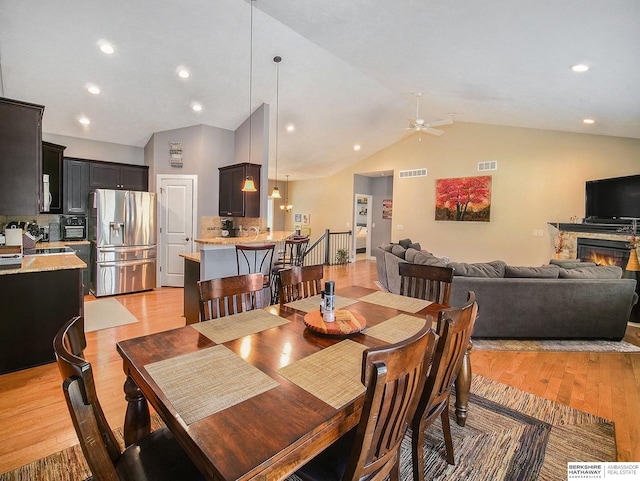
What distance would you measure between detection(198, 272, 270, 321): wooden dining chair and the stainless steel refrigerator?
4.27 metres

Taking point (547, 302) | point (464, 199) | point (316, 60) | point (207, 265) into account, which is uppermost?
point (316, 60)

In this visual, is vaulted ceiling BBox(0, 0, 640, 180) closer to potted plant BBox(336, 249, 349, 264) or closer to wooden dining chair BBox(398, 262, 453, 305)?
wooden dining chair BBox(398, 262, 453, 305)

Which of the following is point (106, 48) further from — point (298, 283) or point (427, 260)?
point (427, 260)

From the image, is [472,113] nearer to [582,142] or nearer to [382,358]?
[582,142]

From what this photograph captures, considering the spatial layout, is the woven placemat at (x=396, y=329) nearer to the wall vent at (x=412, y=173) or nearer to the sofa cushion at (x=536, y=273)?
the sofa cushion at (x=536, y=273)

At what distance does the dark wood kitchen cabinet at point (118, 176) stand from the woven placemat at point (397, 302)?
18.6ft

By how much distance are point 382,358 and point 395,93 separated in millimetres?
6106

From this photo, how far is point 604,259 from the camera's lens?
5.23m

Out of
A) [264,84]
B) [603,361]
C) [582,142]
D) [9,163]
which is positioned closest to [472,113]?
[582,142]

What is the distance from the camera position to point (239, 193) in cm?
560

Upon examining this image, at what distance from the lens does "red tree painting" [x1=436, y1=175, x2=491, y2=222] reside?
7.04 m

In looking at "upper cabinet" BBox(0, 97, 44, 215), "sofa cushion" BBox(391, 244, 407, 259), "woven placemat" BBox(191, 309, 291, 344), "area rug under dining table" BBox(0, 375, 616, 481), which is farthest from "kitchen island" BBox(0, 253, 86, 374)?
"sofa cushion" BBox(391, 244, 407, 259)

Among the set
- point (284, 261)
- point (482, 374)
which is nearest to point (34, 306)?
point (284, 261)

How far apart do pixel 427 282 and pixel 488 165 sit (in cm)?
541
